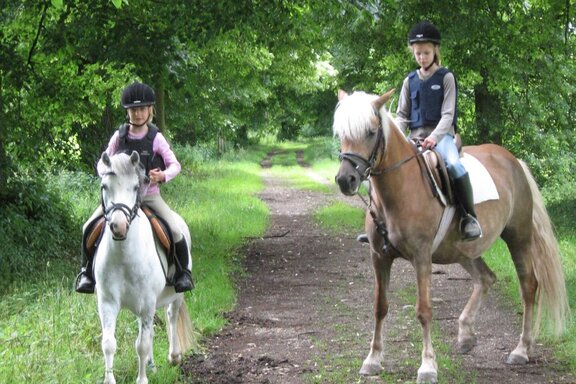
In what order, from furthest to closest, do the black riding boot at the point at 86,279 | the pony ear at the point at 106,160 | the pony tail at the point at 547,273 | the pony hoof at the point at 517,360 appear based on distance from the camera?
the pony tail at the point at 547,273 → the pony hoof at the point at 517,360 → the black riding boot at the point at 86,279 → the pony ear at the point at 106,160

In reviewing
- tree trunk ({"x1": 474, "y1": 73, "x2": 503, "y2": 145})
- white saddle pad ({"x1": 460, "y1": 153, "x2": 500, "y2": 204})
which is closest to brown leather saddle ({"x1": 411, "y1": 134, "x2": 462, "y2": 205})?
white saddle pad ({"x1": 460, "y1": 153, "x2": 500, "y2": 204})

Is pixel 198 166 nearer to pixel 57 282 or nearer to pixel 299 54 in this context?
pixel 299 54

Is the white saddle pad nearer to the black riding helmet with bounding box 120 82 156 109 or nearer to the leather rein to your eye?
the leather rein

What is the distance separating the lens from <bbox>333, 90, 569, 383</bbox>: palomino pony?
20.7ft

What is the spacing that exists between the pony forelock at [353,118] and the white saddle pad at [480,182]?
1697mm

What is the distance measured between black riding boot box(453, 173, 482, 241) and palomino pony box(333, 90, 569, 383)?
4.6 inches

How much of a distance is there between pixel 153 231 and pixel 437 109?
278 cm

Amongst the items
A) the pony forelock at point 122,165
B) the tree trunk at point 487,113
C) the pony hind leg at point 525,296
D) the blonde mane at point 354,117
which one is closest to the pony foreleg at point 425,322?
the pony hind leg at point 525,296

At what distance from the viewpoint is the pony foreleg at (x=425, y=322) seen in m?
6.51

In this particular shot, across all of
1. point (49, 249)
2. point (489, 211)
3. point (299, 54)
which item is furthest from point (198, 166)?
point (489, 211)

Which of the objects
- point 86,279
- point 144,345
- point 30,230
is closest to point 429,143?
point 144,345

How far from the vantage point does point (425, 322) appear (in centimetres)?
675

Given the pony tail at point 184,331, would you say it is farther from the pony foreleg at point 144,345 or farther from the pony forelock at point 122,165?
the pony forelock at point 122,165

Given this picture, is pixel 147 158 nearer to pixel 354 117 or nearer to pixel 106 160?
pixel 106 160
